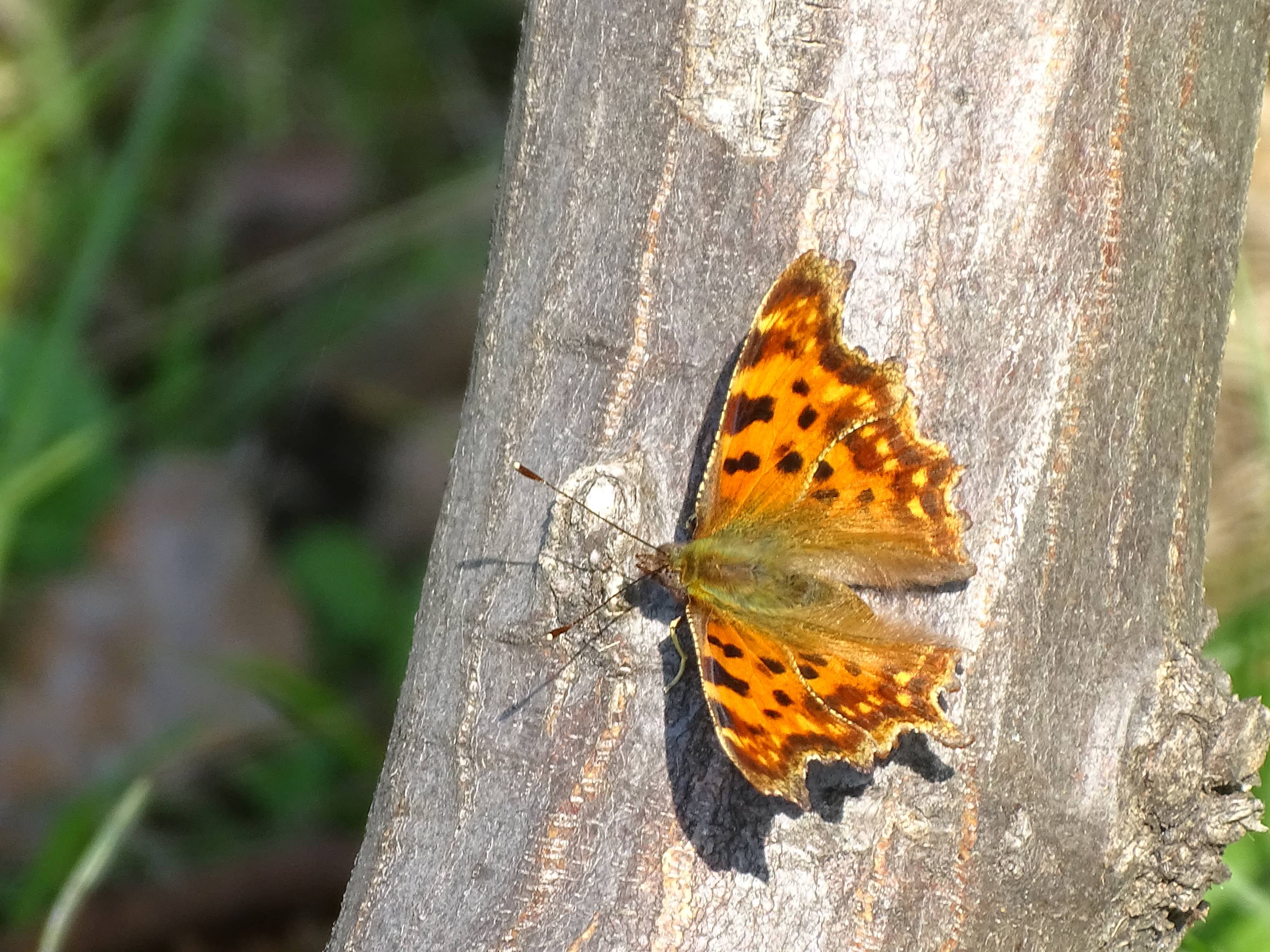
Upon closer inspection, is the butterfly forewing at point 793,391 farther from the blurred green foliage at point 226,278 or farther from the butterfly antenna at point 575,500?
the blurred green foliage at point 226,278

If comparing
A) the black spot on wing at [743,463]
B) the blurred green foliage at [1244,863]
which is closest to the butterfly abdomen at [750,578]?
the black spot on wing at [743,463]

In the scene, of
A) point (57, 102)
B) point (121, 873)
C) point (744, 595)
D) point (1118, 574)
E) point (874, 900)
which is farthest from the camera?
point (57, 102)

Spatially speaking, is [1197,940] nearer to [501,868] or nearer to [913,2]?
[501,868]

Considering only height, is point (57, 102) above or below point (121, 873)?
above

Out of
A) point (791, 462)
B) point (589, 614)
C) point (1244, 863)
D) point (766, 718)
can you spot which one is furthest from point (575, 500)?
point (1244, 863)

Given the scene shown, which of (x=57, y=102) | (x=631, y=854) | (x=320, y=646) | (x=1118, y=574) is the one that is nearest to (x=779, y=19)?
(x=1118, y=574)

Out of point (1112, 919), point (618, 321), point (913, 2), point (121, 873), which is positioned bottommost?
point (121, 873)

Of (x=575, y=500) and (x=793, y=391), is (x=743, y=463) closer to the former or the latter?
(x=793, y=391)
